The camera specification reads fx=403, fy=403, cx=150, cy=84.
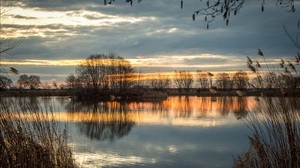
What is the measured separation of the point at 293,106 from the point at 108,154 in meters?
12.3

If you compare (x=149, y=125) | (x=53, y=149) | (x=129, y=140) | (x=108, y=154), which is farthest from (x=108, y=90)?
(x=53, y=149)

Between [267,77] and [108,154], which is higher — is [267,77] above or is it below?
above

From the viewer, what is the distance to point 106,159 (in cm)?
1521

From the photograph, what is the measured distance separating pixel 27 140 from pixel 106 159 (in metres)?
9.33

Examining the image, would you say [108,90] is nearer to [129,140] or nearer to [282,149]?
[129,140]

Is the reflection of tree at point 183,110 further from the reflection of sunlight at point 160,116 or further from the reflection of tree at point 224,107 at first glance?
the reflection of tree at point 224,107

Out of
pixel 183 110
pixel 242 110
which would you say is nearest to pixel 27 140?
pixel 242 110

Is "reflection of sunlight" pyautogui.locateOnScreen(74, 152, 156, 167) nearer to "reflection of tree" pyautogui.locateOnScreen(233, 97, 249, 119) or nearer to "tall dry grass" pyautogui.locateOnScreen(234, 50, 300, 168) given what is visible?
"reflection of tree" pyautogui.locateOnScreen(233, 97, 249, 119)

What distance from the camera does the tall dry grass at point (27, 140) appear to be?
542cm

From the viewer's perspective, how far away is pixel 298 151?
493 cm

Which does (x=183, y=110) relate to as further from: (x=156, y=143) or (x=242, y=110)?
(x=242, y=110)

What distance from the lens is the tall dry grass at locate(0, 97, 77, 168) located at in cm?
542

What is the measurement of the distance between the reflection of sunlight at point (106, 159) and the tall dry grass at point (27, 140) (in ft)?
20.8

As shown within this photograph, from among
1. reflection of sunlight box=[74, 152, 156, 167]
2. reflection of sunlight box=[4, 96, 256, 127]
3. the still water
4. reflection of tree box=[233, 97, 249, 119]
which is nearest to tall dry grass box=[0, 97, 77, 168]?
the still water
